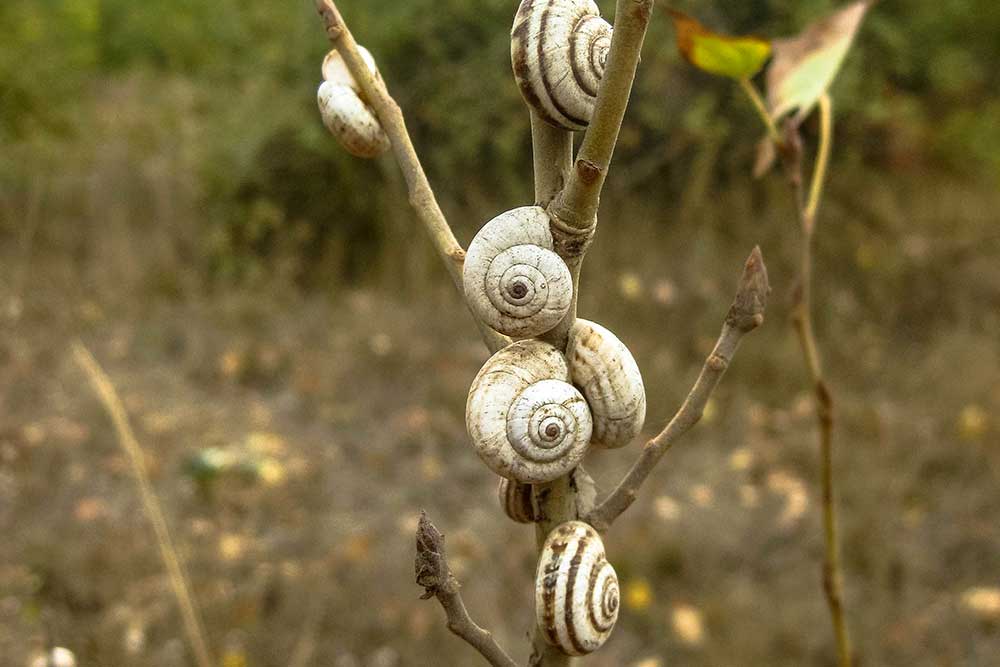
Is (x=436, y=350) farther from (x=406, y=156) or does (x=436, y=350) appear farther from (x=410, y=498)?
(x=406, y=156)

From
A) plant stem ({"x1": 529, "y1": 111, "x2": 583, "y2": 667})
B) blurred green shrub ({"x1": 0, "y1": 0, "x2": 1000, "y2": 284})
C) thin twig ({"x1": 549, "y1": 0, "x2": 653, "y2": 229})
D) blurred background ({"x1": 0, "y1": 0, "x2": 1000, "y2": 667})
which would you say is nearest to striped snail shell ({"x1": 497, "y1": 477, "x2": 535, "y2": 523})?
plant stem ({"x1": 529, "y1": 111, "x2": 583, "y2": 667})

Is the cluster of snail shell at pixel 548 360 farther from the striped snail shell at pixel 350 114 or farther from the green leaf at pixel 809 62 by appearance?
the green leaf at pixel 809 62

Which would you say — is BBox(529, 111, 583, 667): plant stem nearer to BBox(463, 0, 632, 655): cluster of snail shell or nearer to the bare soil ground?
BBox(463, 0, 632, 655): cluster of snail shell

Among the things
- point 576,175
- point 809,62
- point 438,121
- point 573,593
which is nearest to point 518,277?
point 576,175

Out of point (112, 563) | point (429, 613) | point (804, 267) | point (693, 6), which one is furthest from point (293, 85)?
point (804, 267)

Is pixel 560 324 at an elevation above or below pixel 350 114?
below
